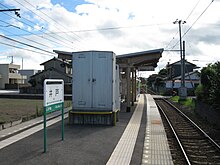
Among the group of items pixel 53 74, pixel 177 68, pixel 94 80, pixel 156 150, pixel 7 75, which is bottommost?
pixel 156 150

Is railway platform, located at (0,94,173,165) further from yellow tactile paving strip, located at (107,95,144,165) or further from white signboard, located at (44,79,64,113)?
white signboard, located at (44,79,64,113)

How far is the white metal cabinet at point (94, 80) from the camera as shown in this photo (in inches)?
560

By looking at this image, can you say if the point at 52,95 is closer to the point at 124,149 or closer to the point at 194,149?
the point at 124,149

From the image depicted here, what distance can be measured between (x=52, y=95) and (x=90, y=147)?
6.04 ft

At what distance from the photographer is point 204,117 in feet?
65.8

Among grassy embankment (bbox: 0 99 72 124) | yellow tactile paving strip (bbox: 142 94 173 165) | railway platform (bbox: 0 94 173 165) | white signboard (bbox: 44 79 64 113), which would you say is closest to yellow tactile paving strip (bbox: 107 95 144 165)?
railway platform (bbox: 0 94 173 165)

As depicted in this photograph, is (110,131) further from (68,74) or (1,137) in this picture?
(68,74)

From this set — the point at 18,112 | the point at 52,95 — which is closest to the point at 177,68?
the point at 18,112

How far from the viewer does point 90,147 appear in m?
9.07

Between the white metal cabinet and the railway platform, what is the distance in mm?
1787

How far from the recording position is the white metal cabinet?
14.2 metres

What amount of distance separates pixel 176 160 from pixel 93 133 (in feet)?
12.7

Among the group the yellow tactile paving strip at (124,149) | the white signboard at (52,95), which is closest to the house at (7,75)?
the yellow tactile paving strip at (124,149)

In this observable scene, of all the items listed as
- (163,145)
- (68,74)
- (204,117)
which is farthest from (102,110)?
(68,74)
